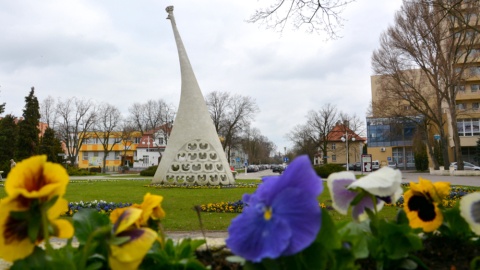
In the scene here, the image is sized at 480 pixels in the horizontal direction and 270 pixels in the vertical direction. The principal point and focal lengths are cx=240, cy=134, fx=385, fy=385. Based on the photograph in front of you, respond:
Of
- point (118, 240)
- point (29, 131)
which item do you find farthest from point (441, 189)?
point (29, 131)

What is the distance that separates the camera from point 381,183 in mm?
1269

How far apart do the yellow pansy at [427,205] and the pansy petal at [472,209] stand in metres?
0.10

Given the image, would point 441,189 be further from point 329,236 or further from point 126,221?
point 126,221

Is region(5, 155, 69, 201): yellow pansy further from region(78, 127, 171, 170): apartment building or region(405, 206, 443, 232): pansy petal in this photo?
region(78, 127, 171, 170): apartment building

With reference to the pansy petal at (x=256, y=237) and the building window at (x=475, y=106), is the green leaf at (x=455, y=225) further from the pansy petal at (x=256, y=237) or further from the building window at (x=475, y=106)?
the building window at (x=475, y=106)

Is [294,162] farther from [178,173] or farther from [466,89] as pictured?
[466,89]

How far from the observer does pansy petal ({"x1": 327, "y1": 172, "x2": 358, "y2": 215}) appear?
1.43 m

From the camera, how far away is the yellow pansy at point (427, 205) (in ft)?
5.30

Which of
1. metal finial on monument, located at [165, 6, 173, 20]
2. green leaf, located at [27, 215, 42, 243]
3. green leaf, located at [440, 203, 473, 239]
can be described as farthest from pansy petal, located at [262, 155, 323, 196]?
metal finial on monument, located at [165, 6, 173, 20]

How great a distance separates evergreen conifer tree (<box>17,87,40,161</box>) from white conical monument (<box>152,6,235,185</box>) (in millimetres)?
32881

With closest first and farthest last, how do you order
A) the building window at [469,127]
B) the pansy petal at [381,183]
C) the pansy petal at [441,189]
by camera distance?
the pansy petal at [381,183]
the pansy petal at [441,189]
the building window at [469,127]

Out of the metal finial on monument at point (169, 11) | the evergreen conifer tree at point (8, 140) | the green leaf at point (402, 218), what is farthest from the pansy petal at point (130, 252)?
the evergreen conifer tree at point (8, 140)

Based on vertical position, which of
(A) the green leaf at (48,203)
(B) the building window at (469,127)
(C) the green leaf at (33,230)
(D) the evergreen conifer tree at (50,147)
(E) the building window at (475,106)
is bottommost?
(C) the green leaf at (33,230)

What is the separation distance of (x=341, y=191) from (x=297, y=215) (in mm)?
529
